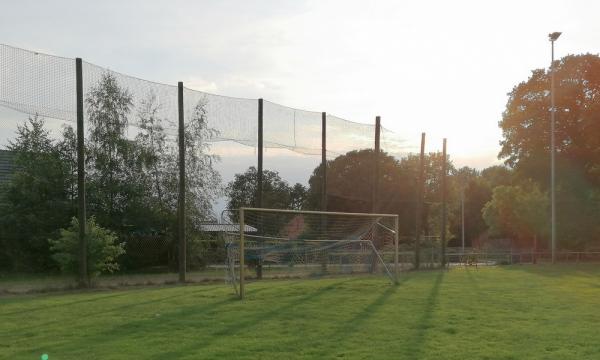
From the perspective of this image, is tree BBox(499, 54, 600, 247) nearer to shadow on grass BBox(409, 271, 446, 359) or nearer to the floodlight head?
the floodlight head

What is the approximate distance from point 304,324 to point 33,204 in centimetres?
2124

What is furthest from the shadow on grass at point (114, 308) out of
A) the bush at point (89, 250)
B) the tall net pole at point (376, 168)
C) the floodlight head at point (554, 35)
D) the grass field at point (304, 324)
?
the floodlight head at point (554, 35)

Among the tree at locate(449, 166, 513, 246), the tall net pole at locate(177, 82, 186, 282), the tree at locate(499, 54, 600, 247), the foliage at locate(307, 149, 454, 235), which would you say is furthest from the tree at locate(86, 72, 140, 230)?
the tree at locate(449, 166, 513, 246)

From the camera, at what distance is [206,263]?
27.8 metres

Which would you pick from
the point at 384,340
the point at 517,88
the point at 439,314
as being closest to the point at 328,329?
the point at 384,340

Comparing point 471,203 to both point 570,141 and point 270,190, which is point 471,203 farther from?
point 570,141

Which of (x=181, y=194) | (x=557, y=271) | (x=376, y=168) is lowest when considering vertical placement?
(x=557, y=271)

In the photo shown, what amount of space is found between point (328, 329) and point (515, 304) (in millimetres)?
5160

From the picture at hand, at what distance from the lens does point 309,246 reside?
1702 cm

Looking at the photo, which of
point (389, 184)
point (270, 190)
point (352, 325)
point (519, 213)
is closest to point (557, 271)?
point (519, 213)

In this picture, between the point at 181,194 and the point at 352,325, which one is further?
the point at 181,194

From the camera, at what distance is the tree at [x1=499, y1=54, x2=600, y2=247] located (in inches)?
1503

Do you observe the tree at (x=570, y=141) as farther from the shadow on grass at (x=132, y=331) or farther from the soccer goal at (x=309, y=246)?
the shadow on grass at (x=132, y=331)

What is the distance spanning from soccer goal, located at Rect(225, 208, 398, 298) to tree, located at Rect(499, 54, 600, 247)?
2218 centimetres
